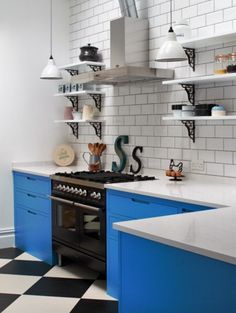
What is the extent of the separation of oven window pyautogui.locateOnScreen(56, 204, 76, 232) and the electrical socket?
1088mm

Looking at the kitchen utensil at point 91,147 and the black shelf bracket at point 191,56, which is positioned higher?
the black shelf bracket at point 191,56

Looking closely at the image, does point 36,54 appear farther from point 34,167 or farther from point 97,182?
point 97,182

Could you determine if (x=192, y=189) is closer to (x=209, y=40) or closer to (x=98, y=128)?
(x=209, y=40)

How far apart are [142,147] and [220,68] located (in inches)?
50.5

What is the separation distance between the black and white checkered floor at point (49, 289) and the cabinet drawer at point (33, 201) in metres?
0.53

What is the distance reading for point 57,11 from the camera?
5535mm

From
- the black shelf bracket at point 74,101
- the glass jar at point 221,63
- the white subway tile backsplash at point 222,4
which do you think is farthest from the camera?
the black shelf bracket at point 74,101

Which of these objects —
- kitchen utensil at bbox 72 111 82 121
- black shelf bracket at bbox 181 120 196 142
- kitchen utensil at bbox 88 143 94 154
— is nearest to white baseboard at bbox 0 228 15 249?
kitchen utensil at bbox 88 143 94 154

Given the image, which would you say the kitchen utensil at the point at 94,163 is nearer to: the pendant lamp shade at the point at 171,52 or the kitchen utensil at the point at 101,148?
the kitchen utensil at the point at 101,148

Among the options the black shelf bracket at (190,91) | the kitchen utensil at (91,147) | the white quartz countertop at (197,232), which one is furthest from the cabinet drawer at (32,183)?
the white quartz countertop at (197,232)

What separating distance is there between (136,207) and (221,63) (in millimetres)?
1205

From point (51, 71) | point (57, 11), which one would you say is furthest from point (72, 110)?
point (57, 11)

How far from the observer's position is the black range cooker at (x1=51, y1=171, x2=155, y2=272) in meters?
3.80

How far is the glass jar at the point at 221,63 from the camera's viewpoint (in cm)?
338
